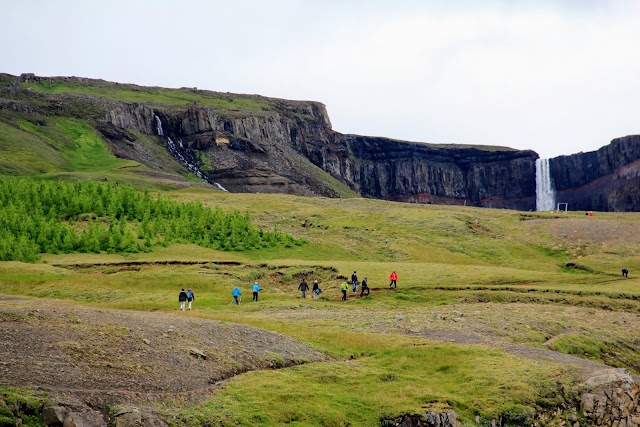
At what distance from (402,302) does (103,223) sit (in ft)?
160

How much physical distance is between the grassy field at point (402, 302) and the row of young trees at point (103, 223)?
3.14 m

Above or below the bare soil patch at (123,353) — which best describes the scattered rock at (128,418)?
below

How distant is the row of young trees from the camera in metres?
84.1

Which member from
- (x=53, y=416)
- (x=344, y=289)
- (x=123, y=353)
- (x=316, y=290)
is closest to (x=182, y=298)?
(x=316, y=290)

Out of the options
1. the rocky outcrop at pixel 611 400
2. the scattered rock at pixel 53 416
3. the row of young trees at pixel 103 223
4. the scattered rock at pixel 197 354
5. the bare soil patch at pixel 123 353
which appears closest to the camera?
the scattered rock at pixel 53 416

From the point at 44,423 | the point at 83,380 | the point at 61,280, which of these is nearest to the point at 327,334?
the point at 83,380

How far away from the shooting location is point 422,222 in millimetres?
115625

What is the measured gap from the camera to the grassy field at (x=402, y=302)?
31047mm

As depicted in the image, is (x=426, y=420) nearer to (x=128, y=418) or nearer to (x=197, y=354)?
(x=197, y=354)

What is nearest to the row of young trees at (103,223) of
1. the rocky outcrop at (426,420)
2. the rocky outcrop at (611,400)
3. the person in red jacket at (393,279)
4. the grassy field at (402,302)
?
the grassy field at (402,302)

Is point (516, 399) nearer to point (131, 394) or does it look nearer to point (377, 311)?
point (131, 394)

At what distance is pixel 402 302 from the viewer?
198ft

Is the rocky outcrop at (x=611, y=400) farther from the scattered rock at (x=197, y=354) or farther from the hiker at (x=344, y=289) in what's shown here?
the hiker at (x=344, y=289)

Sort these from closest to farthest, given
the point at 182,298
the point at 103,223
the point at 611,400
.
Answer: the point at 611,400, the point at 182,298, the point at 103,223
